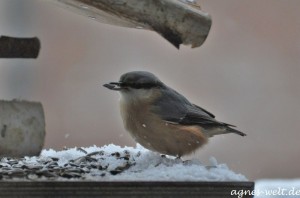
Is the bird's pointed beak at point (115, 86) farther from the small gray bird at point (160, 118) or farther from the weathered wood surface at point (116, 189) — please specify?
the weathered wood surface at point (116, 189)

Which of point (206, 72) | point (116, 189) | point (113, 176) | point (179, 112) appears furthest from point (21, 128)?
point (206, 72)

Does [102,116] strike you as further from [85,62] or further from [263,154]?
[263,154]

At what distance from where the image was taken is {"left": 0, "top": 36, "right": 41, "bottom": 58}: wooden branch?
292 cm

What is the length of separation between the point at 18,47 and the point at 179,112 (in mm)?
759

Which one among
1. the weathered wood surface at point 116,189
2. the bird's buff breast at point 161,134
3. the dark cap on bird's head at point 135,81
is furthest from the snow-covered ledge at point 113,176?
the dark cap on bird's head at point 135,81

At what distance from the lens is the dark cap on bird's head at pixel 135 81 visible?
339cm

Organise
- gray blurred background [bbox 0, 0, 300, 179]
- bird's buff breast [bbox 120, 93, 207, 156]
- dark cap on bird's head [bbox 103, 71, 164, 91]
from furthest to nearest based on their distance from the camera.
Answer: gray blurred background [bbox 0, 0, 300, 179] → dark cap on bird's head [bbox 103, 71, 164, 91] → bird's buff breast [bbox 120, 93, 207, 156]

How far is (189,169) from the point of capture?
107 inches

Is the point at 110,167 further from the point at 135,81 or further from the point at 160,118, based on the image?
the point at 135,81

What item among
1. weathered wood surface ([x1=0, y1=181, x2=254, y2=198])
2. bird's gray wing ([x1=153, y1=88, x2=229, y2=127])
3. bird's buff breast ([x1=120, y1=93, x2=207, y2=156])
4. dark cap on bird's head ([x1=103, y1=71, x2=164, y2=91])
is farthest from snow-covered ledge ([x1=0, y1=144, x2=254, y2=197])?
dark cap on bird's head ([x1=103, y1=71, x2=164, y2=91])

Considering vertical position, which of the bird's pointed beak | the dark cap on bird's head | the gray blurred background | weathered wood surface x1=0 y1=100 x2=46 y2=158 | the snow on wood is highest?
the gray blurred background

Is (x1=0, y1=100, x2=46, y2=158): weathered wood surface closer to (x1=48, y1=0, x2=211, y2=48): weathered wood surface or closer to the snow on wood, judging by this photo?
the snow on wood

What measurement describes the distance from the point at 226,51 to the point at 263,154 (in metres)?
1.16

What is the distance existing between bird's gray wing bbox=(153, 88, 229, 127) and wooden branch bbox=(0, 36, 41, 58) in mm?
662
